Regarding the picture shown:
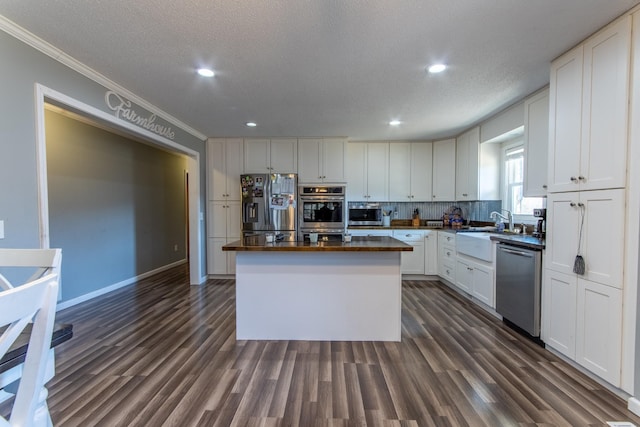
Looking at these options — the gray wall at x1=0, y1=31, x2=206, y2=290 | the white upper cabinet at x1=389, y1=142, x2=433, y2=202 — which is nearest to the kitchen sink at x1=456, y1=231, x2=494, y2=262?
the white upper cabinet at x1=389, y1=142, x2=433, y2=202

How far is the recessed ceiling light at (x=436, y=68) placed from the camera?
2287 mm

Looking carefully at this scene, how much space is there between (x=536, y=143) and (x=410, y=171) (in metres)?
2.20

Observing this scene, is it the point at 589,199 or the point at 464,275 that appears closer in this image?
the point at 589,199

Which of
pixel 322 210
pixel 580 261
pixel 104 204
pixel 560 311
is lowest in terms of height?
pixel 560 311

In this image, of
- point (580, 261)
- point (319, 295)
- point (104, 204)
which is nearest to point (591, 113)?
point (580, 261)

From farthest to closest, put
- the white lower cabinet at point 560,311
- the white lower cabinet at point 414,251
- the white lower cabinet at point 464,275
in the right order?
the white lower cabinet at point 414,251
the white lower cabinet at point 464,275
the white lower cabinet at point 560,311

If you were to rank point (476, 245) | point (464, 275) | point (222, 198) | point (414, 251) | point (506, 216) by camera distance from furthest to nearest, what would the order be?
point (222, 198) < point (414, 251) < point (506, 216) < point (464, 275) < point (476, 245)

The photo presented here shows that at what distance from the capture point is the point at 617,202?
176cm

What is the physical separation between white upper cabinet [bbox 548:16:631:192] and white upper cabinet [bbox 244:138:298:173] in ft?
11.0

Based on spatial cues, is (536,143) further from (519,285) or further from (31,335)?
(31,335)

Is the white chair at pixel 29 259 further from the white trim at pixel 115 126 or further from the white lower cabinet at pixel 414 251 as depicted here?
the white lower cabinet at pixel 414 251

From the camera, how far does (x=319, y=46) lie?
Answer: 202 cm

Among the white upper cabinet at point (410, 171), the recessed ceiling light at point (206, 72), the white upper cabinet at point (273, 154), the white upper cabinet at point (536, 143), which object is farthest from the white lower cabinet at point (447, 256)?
the recessed ceiling light at point (206, 72)

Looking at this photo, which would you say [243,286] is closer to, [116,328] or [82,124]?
[116,328]
